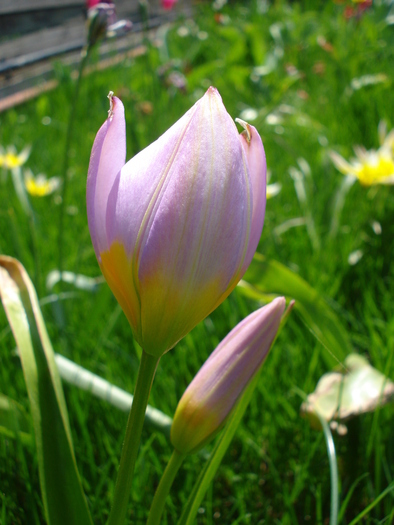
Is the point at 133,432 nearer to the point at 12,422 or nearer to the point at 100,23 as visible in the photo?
the point at 12,422

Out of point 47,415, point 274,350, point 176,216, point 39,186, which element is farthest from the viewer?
point 39,186

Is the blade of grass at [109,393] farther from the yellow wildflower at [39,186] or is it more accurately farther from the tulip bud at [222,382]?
the yellow wildflower at [39,186]

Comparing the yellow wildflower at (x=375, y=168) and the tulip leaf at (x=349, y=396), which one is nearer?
the tulip leaf at (x=349, y=396)

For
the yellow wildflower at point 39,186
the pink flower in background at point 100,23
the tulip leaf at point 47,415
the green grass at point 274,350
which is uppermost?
the pink flower in background at point 100,23

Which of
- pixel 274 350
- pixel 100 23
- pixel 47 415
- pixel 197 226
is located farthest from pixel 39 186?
pixel 197 226

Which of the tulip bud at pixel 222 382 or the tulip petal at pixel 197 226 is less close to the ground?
the tulip petal at pixel 197 226

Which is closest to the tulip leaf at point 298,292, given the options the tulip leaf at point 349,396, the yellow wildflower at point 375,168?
the tulip leaf at point 349,396

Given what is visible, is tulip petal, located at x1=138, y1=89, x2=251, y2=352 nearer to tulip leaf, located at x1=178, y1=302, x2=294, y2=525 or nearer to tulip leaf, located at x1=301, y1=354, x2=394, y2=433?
tulip leaf, located at x1=178, y1=302, x2=294, y2=525

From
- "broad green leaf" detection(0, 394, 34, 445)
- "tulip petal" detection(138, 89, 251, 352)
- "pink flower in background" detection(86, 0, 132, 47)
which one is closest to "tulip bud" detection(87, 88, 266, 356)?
"tulip petal" detection(138, 89, 251, 352)

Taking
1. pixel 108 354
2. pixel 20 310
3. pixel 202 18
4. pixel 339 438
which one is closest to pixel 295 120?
pixel 108 354
